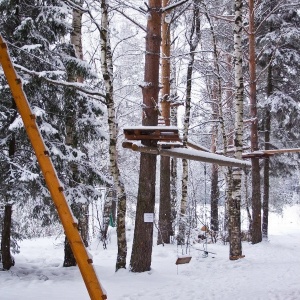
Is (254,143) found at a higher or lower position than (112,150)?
higher

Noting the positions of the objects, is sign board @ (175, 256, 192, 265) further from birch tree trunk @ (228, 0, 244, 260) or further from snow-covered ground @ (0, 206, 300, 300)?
birch tree trunk @ (228, 0, 244, 260)

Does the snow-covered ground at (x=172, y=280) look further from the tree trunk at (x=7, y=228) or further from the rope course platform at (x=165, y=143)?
the rope course platform at (x=165, y=143)

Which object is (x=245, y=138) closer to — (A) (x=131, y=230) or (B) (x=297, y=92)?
(B) (x=297, y=92)

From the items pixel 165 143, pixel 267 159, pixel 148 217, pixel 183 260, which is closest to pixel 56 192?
pixel 165 143

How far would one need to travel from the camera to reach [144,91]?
336 inches

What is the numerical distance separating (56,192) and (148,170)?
4.70m

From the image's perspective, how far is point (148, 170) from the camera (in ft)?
27.7

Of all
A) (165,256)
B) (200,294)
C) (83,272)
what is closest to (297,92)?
(165,256)

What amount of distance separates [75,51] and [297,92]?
10.3 m

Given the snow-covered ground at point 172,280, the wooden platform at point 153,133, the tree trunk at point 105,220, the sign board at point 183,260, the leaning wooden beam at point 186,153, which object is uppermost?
the wooden platform at point 153,133

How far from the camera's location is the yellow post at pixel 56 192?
3678 millimetres

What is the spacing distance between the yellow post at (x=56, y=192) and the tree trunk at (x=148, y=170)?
4.65 meters

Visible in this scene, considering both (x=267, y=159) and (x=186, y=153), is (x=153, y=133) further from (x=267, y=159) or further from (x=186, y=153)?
(x=267, y=159)

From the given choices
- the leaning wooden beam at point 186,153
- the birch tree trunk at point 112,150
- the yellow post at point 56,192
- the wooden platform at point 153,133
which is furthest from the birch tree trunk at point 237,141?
the yellow post at point 56,192
